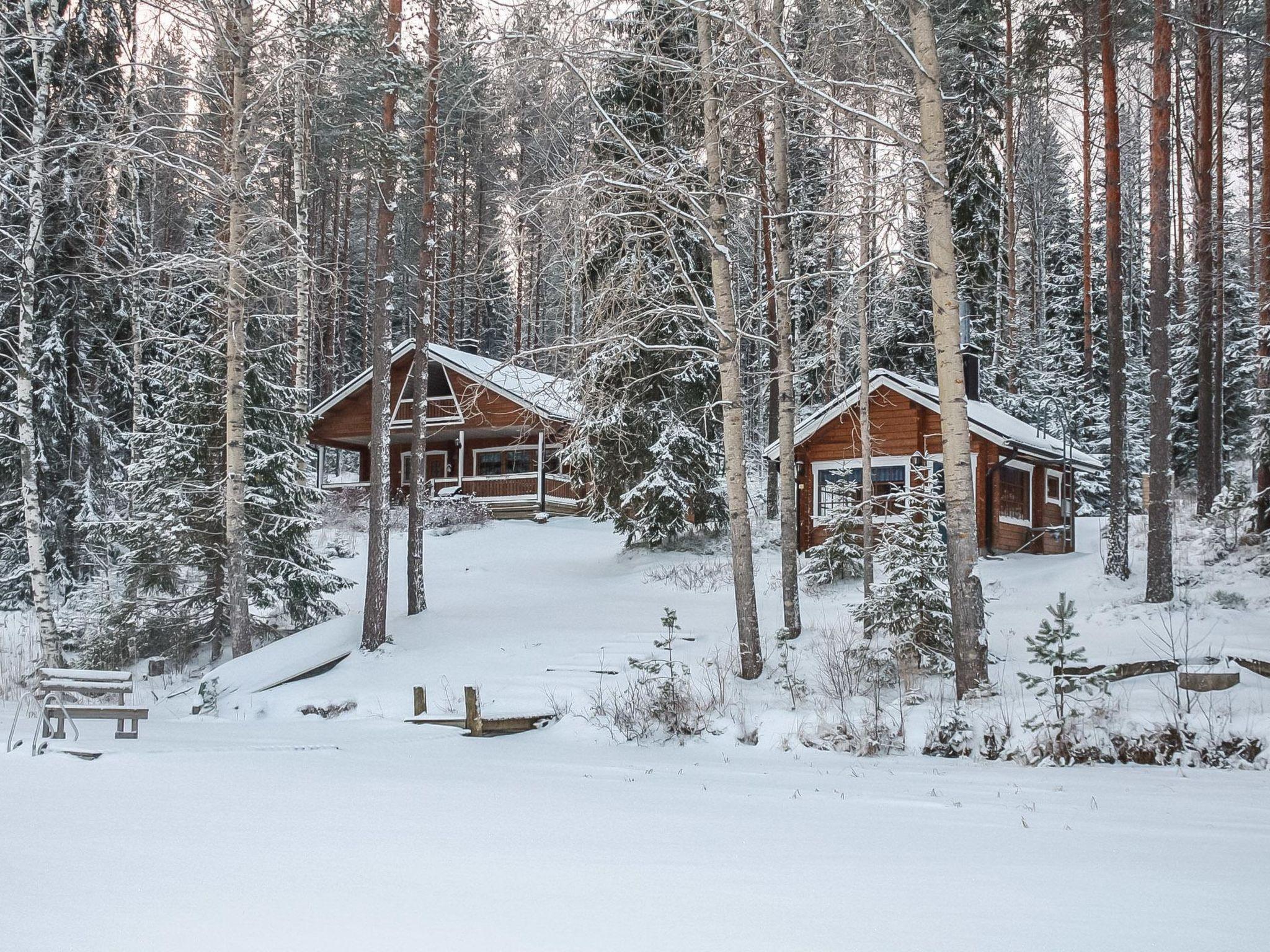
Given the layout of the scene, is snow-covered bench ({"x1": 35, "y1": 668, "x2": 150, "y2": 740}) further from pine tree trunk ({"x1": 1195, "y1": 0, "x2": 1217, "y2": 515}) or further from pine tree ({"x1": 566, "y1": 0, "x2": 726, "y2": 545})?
pine tree trunk ({"x1": 1195, "y1": 0, "x2": 1217, "y2": 515})

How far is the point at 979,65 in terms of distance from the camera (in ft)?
75.8

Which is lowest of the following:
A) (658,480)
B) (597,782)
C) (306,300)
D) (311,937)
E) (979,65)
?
(597,782)

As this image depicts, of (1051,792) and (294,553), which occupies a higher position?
(294,553)

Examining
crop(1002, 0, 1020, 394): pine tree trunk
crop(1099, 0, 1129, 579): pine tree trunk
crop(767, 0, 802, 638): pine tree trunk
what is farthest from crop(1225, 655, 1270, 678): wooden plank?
crop(1002, 0, 1020, 394): pine tree trunk

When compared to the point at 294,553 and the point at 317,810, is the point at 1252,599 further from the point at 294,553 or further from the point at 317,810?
the point at 294,553

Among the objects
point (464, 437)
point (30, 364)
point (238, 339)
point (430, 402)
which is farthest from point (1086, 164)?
point (30, 364)

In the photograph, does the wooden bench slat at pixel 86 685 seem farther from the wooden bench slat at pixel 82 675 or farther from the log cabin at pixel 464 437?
the log cabin at pixel 464 437

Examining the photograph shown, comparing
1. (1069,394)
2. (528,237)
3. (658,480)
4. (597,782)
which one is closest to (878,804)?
(597,782)

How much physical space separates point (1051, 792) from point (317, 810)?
4.82m

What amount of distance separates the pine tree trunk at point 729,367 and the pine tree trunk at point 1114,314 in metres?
7.68

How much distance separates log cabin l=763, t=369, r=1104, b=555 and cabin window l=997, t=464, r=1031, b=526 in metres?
0.03

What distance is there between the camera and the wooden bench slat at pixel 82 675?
9211 millimetres

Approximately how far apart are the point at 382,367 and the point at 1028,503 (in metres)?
17.1

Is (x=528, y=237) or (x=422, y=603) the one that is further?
(x=422, y=603)
